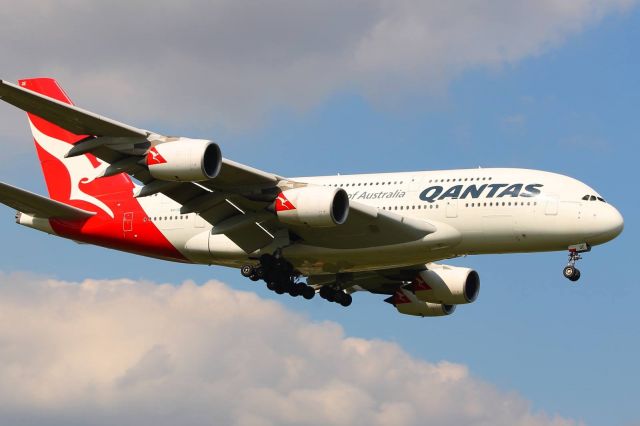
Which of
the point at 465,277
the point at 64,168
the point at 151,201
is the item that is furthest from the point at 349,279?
the point at 64,168

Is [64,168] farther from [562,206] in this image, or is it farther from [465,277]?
[562,206]

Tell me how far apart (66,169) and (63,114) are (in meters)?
12.4

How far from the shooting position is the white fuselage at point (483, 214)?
45656 millimetres

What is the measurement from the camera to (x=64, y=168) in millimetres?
53094

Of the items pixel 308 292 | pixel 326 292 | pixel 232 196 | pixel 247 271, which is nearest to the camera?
pixel 232 196

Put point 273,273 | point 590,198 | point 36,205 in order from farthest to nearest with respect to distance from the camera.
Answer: point 36,205 < point 273,273 < point 590,198

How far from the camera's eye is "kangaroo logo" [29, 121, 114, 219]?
51.4m

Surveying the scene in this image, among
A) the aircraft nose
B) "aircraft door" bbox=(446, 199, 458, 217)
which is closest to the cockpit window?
the aircraft nose

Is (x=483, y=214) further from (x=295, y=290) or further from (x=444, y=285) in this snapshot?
(x=295, y=290)

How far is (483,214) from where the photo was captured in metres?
45.8

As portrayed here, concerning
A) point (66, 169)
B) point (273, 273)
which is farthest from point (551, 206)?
point (66, 169)

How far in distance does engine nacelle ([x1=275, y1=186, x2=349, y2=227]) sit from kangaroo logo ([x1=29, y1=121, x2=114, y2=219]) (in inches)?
356

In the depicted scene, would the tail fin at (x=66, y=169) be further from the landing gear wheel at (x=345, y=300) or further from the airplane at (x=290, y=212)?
the landing gear wheel at (x=345, y=300)

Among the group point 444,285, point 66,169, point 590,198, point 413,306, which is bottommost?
point 413,306
